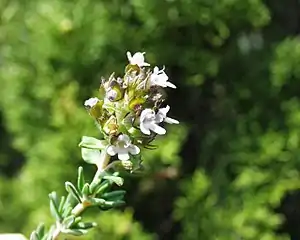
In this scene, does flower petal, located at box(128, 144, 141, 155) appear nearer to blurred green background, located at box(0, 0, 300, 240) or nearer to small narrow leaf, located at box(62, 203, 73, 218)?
small narrow leaf, located at box(62, 203, 73, 218)

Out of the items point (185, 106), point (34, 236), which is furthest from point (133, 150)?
point (185, 106)

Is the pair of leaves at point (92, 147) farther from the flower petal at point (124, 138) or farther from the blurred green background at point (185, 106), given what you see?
the blurred green background at point (185, 106)

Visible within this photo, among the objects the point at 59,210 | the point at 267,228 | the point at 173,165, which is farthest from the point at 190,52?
the point at 59,210

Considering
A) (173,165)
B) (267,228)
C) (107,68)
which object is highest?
(107,68)

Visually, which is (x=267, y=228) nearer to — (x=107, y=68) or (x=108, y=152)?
(x=107, y=68)

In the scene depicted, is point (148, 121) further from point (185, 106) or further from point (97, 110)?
point (185, 106)

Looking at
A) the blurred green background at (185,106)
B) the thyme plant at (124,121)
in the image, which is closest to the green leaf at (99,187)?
the thyme plant at (124,121)
